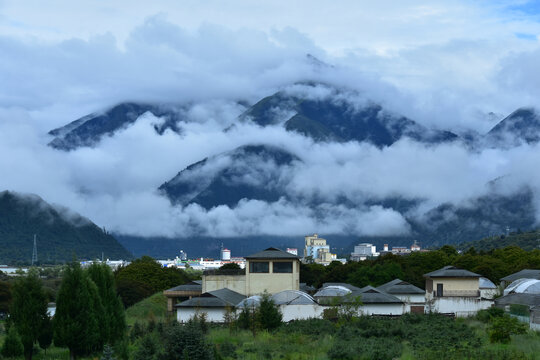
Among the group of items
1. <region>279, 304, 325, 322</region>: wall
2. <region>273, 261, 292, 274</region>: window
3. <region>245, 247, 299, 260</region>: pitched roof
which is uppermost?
<region>245, 247, 299, 260</region>: pitched roof

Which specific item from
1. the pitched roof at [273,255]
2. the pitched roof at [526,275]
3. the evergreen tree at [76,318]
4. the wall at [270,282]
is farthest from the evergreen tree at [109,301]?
the pitched roof at [526,275]

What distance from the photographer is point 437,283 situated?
64.6m

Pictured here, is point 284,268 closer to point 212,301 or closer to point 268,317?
point 212,301

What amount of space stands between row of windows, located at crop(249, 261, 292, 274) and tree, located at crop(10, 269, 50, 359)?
3160cm

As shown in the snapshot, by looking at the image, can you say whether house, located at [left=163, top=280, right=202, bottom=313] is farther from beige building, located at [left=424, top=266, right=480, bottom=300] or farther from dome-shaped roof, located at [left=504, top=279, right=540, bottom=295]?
dome-shaped roof, located at [left=504, top=279, right=540, bottom=295]

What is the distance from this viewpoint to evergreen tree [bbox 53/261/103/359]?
3253cm

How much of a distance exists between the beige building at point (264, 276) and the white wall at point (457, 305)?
38.3 feet

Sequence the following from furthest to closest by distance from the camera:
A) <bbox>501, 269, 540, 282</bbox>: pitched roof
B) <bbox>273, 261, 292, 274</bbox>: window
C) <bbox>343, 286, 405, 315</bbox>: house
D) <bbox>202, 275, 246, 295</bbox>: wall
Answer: <bbox>501, 269, 540, 282</bbox>: pitched roof, <bbox>202, 275, 246, 295</bbox>: wall, <bbox>273, 261, 292, 274</bbox>: window, <bbox>343, 286, 405, 315</bbox>: house

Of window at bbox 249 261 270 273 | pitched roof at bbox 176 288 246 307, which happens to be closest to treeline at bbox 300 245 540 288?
window at bbox 249 261 270 273

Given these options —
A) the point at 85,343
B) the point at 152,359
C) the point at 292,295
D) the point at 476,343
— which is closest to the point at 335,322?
the point at 292,295

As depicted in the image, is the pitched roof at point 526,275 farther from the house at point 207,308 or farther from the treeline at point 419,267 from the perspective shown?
the house at point 207,308

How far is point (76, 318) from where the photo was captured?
32.8 metres

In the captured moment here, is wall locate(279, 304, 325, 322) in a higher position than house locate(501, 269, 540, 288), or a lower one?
lower

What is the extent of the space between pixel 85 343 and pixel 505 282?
52.4 metres
